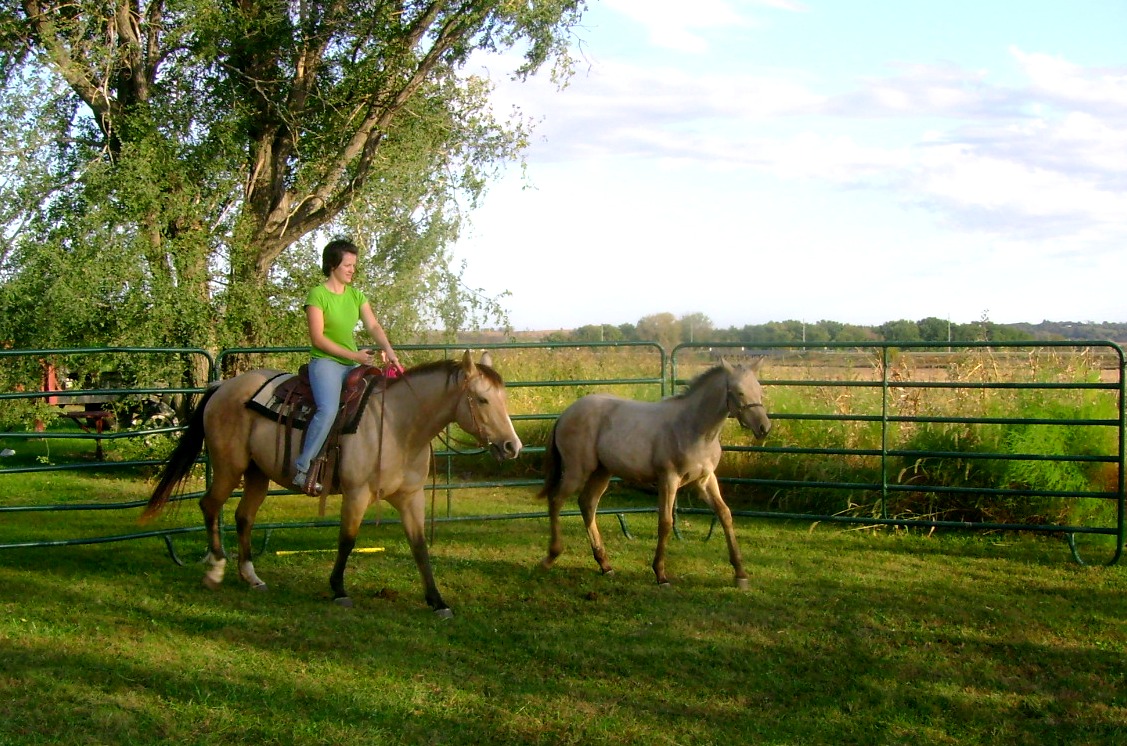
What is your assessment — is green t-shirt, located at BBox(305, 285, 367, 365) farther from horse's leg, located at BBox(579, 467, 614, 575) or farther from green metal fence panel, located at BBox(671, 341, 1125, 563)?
green metal fence panel, located at BBox(671, 341, 1125, 563)

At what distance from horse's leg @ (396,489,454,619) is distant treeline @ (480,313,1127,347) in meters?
3.21

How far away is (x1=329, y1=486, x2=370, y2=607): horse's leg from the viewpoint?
595cm

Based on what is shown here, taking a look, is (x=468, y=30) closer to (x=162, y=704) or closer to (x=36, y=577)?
(x=36, y=577)

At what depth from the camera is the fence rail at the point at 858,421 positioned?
24.5ft

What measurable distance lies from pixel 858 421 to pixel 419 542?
5440 mm

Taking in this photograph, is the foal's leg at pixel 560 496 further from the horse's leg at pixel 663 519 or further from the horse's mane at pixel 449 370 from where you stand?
the horse's mane at pixel 449 370

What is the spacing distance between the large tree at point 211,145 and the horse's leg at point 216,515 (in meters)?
5.22

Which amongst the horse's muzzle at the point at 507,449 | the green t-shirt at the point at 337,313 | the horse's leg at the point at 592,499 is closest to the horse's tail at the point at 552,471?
the horse's leg at the point at 592,499

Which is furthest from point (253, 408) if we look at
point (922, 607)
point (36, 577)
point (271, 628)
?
point (922, 607)

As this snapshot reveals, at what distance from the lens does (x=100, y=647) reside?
5039 mm

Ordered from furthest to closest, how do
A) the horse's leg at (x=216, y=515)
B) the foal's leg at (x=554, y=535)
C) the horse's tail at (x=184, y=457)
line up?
1. the foal's leg at (x=554, y=535)
2. the horse's tail at (x=184, y=457)
3. the horse's leg at (x=216, y=515)

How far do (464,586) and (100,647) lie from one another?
227 centimetres

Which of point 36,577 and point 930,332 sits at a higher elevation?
point 930,332

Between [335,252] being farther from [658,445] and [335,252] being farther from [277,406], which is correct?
[658,445]
